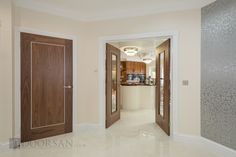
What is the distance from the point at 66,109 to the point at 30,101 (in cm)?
78

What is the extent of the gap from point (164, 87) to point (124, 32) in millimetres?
1508

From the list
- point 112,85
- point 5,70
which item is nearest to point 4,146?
point 5,70

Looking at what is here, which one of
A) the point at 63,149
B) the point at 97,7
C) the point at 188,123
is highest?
the point at 97,7

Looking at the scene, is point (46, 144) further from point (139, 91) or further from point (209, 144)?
point (139, 91)

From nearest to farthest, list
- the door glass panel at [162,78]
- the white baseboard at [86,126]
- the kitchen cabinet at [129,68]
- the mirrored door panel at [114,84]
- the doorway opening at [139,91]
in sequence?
the doorway opening at [139,91] → the white baseboard at [86,126] → the door glass panel at [162,78] → the mirrored door panel at [114,84] → the kitchen cabinet at [129,68]

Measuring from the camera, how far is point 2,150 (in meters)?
3.10

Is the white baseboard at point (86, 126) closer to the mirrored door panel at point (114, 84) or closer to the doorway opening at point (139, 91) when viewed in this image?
the doorway opening at point (139, 91)

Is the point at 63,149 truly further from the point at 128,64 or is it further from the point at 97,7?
the point at 128,64

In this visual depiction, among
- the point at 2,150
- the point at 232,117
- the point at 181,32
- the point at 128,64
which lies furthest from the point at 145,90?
the point at 2,150

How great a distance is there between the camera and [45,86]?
3.83 meters

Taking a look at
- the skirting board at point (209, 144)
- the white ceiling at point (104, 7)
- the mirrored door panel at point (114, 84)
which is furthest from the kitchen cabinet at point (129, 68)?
the skirting board at point (209, 144)

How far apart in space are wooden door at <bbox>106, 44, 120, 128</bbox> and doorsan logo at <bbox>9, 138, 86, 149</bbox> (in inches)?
47.4

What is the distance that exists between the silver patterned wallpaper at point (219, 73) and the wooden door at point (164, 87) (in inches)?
29.5

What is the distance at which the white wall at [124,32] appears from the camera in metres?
3.55
